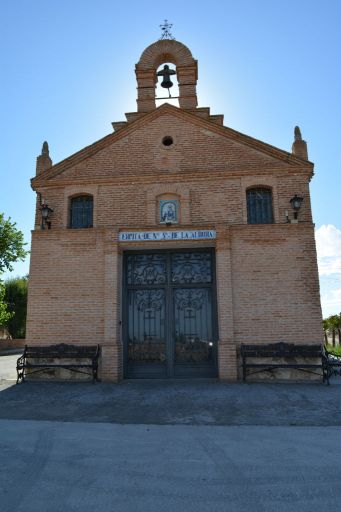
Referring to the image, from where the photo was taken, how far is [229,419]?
20.6 feet

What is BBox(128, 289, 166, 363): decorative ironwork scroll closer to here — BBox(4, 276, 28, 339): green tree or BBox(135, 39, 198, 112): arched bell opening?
BBox(135, 39, 198, 112): arched bell opening

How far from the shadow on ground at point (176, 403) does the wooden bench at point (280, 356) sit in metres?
0.56

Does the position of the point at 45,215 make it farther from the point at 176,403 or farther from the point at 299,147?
the point at 299,147

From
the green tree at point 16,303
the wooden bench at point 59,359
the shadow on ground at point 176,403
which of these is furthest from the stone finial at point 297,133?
the green tree at point 16,303

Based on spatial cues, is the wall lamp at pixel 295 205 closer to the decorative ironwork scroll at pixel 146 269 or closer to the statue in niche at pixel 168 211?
the statue in niche at pixel 168 211

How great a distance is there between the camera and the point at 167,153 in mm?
11344

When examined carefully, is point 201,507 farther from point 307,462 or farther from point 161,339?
point 161,339

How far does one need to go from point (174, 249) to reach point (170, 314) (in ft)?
5.98

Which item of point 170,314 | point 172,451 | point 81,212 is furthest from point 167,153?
point 172,451

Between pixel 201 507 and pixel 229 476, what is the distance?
0.73 m

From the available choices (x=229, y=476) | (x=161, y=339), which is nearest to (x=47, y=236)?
(x=161, y=339)

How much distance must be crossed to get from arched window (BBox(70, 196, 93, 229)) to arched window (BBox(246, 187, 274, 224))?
15.1ft

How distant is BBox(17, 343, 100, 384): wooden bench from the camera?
998 centimetres

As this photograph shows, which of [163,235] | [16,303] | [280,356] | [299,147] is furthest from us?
[16,303]
